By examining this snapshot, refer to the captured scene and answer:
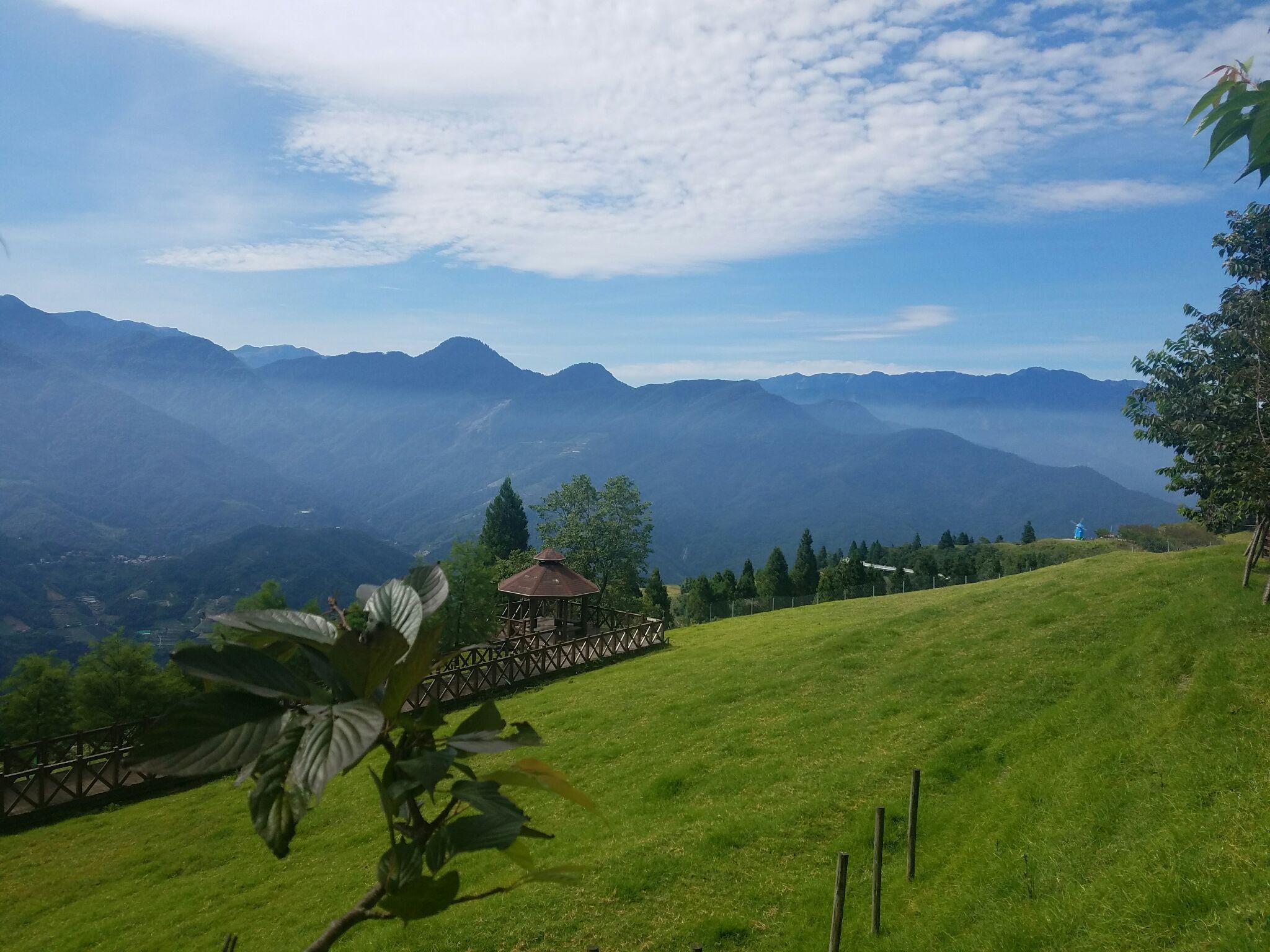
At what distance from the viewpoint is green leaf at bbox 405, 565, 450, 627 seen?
1.37 meters

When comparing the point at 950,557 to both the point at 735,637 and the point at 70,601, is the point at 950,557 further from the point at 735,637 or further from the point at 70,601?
the point at 70,601

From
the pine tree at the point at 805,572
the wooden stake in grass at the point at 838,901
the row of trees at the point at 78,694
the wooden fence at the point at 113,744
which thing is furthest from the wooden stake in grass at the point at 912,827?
the pine tree at the point at 805,572

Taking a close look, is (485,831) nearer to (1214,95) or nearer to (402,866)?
(402,866)

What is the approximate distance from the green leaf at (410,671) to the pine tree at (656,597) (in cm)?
6031

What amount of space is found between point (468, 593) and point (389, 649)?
32486mm

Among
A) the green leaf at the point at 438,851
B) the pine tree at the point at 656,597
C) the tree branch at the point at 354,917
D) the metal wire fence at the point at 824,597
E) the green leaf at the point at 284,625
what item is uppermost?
the green leaf at the point at 284,625

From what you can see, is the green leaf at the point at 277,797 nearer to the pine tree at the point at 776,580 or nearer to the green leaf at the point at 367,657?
the green leaf at the point at 367,657

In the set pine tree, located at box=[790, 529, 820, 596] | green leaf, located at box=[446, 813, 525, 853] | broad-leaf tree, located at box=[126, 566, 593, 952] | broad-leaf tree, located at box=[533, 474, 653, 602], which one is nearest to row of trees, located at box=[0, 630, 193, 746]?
broad-leaf tree, located at box=[533, 474, 653, 602]

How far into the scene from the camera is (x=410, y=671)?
1209 mm

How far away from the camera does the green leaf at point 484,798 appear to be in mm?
1182

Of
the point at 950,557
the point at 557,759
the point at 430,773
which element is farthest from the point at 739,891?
the point at 950,557

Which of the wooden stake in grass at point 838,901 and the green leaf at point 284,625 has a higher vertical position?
the green leaf at point 284,625

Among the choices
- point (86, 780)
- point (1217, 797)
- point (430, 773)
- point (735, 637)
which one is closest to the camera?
point (430, 773)

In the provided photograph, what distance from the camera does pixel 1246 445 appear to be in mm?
15086
